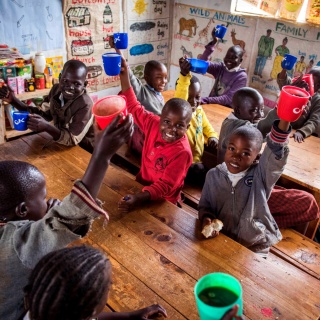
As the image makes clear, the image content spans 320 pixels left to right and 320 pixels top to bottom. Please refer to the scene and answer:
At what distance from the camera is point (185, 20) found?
5.89m

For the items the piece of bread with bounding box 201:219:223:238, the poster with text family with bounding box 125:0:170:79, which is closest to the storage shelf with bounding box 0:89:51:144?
the poster with text family with bounding box 125:0:170:79

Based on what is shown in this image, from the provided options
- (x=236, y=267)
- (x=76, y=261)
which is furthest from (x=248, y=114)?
(x=76, y=261)

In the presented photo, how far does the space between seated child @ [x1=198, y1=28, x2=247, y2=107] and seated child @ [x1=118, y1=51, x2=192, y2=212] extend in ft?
6.41

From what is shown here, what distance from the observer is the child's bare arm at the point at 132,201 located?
6.33 ft

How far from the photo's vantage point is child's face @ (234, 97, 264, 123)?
2.79 m

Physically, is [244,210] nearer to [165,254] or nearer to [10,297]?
[165,254]

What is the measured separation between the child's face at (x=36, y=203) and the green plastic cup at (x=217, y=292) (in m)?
0.66

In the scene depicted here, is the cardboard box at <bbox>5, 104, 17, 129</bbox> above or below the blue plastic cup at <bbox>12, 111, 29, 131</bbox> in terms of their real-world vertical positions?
below

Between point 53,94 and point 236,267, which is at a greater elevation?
point 53,94

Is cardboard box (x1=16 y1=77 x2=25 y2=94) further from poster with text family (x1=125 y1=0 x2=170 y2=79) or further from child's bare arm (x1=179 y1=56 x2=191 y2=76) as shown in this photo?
child's bare arm (x1=179 y1=56 x2=191 y2=76)

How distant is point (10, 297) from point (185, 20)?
18.4ft

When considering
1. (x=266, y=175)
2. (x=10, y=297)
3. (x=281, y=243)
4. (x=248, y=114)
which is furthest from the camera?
(x=248, y=114)

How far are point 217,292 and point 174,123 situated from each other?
1.38 metres

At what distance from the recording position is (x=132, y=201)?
1944mm
